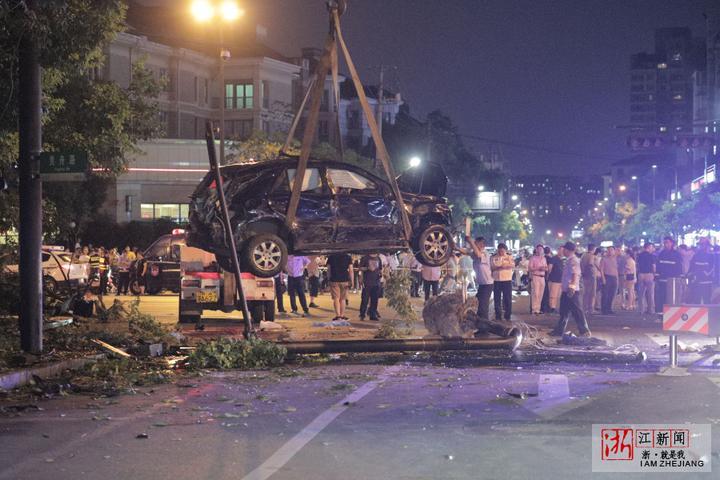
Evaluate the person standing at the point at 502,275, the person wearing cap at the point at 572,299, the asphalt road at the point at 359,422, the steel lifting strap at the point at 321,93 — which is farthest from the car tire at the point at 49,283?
the person wearing cap at the point at 572,299

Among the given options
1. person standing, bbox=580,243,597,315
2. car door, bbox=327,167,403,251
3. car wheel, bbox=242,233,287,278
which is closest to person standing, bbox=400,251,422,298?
person standing, bbox=580,243,597,315

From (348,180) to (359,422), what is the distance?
22.8ft

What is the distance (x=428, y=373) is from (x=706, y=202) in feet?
151

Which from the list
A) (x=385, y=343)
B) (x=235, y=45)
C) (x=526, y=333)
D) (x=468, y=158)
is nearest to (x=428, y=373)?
(x=385, y=343)

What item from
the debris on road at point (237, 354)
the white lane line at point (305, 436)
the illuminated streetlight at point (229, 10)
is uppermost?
the illuminated streetlight at point (229, 10)

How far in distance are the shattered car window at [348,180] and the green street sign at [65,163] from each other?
13.5 ft

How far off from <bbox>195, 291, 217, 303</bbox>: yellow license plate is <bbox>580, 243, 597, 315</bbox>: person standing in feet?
31.6

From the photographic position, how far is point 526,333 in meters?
15.9

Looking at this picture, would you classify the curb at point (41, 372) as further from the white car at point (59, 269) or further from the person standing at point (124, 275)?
the person standing at point (124, 275)

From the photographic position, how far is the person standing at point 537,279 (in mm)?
23781

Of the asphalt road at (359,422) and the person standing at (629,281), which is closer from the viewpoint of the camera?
the asphalt road at (359,422)

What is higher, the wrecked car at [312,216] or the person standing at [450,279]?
the wrecked car at [312,216]

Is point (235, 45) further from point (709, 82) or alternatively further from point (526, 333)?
point (526, 333)

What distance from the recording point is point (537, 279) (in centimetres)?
2394
